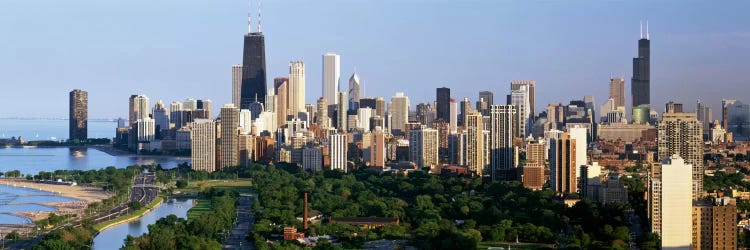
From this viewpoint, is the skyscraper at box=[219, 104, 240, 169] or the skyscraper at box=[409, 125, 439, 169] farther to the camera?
the skyscraper at box=[409, 125, 439, 169]

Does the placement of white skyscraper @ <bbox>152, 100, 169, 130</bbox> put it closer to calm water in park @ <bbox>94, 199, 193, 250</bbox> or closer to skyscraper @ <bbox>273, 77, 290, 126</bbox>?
skyscraper @ <bbox>273, 77, 290, 126</bbox>

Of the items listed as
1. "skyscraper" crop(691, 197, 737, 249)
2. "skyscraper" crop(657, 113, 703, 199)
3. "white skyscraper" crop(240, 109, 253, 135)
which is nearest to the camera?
"skyscraper" crop(691, 197, 737, 249)

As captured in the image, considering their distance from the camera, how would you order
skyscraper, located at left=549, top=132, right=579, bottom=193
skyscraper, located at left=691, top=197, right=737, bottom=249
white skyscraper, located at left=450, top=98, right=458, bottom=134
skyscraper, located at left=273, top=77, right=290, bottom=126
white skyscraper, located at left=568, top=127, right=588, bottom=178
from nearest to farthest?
1. skyscraper, located at left=691, top=197, right=737, bottom=249
2. skyscraper, located at left=549, top=132, right=579, bottom=193
3. white skyscraper, located at left=568, top=127, right=588, bottom=178
4. white skyscraper, located at left=450, top=98, right=458, bottom=134
5. skyscraper, located at left=273, top=77, right=290, bottom=126

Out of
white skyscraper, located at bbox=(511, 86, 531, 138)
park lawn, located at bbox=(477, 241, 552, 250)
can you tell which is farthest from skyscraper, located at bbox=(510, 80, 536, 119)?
park lawn, located at bbox=(477, 241, 552, 250)

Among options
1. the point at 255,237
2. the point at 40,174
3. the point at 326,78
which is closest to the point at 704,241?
the point at 255,237

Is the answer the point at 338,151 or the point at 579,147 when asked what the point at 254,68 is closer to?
the point at 338,151

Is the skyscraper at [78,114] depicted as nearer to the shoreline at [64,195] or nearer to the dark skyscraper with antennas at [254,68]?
the dark skyscraper with antennas at [254,68]

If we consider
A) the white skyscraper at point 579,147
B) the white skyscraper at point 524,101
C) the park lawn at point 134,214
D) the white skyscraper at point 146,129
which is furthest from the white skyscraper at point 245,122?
the white skyscraper at point 579,147

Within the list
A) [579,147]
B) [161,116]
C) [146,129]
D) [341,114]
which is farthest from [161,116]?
[579,147]
